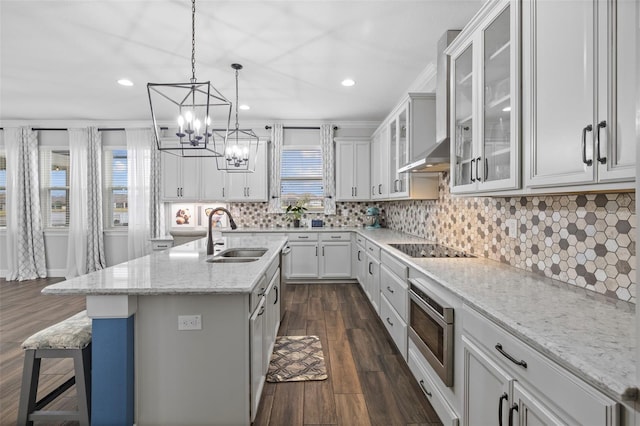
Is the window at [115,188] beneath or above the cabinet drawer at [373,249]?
above

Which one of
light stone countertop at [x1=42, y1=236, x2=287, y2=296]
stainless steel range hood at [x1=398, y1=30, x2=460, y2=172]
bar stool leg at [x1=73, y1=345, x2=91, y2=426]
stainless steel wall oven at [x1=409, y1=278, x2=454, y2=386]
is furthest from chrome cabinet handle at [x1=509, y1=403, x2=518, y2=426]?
bar stool leg at [x1=73, y1=345, x2=91, y2=426]

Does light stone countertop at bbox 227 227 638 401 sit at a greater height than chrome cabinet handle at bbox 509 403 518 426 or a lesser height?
greater

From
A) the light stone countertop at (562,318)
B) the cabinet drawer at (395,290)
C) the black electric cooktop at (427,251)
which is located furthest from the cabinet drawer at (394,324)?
the light stone countertop at (562,318)

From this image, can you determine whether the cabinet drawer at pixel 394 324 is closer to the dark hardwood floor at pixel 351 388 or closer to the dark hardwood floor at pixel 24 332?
the dark hardwood floor at pixel 351 388

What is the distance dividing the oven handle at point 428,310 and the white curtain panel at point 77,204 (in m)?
5.95

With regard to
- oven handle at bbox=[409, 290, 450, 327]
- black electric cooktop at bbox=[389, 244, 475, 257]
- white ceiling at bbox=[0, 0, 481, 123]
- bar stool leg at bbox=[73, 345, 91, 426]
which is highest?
white ceiling at bbox=[0, 0, 481, 123]

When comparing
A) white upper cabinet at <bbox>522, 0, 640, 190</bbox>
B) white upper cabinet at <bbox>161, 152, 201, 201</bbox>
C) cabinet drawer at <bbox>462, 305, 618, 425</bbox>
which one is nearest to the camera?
cabinet drawer at <bbox>462, 305, 618, 425</bbox>

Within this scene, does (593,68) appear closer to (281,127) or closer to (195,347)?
(195,347)

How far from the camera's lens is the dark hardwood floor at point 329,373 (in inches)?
81.8

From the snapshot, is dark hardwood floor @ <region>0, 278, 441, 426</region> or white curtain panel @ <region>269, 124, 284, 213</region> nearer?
dark hardwood floor @ <region>0, 278, 441, 426</region>

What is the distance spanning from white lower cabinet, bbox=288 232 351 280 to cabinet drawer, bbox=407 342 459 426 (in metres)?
2.96

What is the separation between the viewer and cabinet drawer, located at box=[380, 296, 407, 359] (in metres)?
2.62

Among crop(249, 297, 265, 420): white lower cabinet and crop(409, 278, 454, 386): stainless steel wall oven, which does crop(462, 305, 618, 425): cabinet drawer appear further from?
crop(249, 297, 265, 420): white lower cabinet

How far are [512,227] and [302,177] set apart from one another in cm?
415
